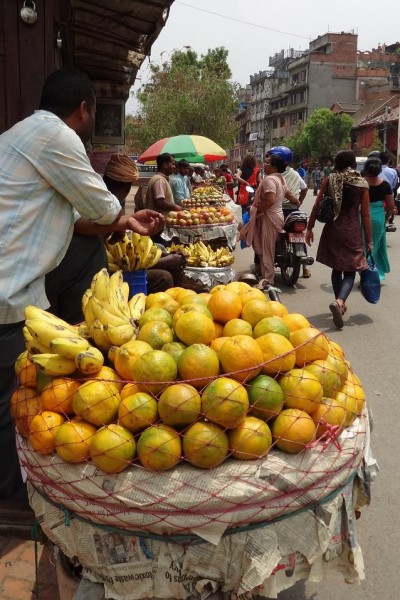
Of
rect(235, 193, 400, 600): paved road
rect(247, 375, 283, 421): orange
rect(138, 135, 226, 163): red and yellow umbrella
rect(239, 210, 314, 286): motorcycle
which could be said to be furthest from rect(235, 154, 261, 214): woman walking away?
rect(247, 375, 283, 421): orange

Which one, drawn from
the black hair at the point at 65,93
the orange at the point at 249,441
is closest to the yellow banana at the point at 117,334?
the orange at the point at 249,441

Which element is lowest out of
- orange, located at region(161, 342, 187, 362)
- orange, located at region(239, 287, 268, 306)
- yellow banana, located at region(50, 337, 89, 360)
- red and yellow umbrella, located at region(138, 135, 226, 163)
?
orange, located at region(161, 342, 187, 362)

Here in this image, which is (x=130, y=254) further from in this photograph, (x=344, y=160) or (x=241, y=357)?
(x=344, y=160)

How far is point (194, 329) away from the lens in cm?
195

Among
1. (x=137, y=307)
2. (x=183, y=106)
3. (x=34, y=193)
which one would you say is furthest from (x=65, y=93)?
(x=183, y=106)

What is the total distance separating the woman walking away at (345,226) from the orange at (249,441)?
14.1ft

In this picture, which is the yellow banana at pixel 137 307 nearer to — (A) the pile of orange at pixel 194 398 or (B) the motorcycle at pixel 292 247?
(A) the pile of orange at pixel 194 398

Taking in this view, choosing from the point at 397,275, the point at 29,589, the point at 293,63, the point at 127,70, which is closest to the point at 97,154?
the point at 127,70

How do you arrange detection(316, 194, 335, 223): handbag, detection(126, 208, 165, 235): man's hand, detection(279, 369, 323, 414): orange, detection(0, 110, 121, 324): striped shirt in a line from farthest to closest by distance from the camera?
detection(316, 194, 335, 223): handbag < detection(126, 208, 165, 235): man's hand < detection(0, 110, 121, 324): striped shirt < detection(279, 369, 323, 414): orange

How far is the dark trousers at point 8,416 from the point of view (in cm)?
248

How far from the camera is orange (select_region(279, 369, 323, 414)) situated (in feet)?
5.96

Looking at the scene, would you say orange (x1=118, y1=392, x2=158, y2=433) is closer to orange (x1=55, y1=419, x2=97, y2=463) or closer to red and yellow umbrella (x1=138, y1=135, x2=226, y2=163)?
orange (x1=55, y1=419, x2=97, y2=463)

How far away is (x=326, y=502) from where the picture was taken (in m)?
1.72

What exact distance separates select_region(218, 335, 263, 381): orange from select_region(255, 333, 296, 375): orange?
5cm
